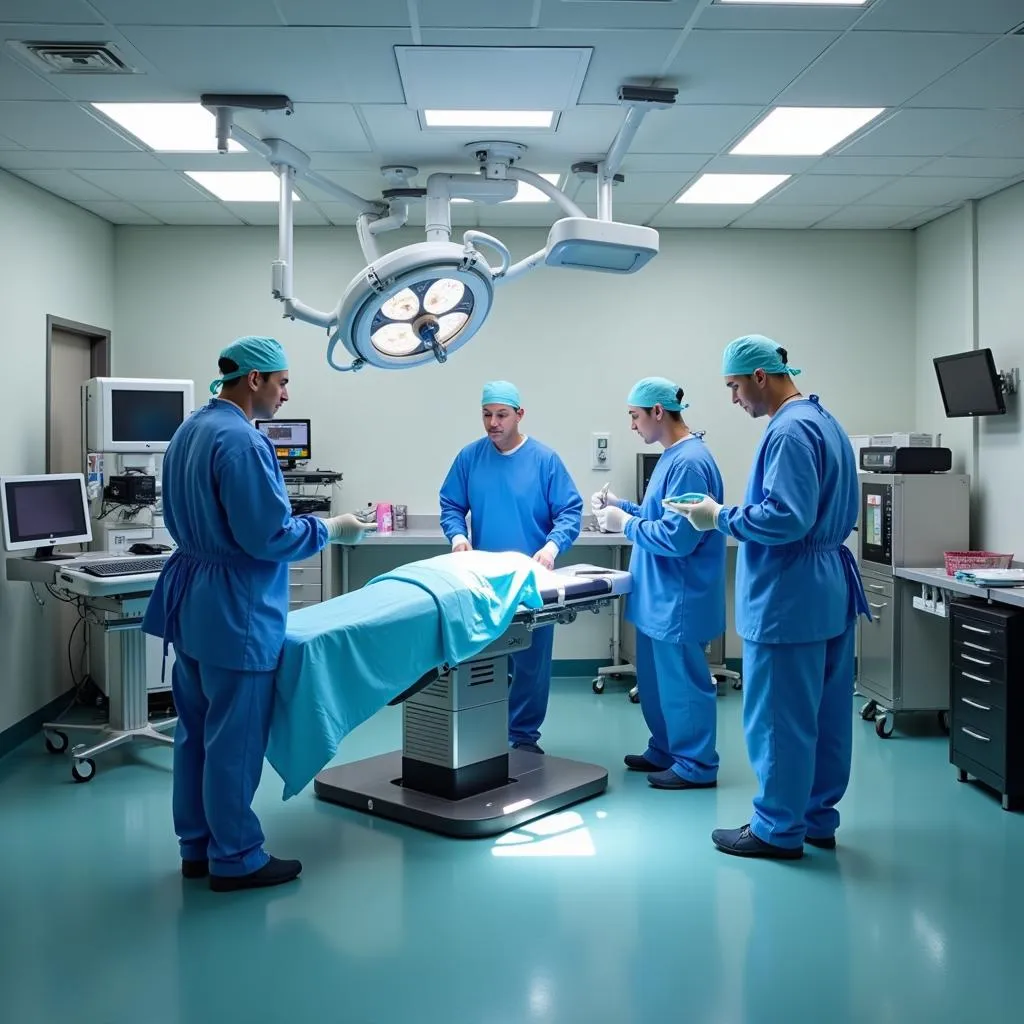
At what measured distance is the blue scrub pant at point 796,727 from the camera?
3.19 metres

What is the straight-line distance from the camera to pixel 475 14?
3113mm

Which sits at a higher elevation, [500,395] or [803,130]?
[803,130]

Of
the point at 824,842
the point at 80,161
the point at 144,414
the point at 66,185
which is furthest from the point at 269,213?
the point at 824,842

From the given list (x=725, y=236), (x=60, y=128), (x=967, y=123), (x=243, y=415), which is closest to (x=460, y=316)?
(x=243, y=415)

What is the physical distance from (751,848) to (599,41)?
2.73m

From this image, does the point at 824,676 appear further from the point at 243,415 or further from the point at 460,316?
the point at 243,415

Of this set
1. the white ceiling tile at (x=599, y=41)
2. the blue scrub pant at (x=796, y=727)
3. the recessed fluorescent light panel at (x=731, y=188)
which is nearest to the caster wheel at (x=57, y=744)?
the blue scrub pant at (x=796, y=727)

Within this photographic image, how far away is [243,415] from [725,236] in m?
3.97

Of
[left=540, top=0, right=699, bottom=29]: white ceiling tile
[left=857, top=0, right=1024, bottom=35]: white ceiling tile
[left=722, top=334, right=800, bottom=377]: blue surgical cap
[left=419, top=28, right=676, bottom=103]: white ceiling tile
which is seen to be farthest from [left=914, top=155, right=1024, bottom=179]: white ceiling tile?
[left=540, top=0, right=699, bottom=29]: white ceiling tile

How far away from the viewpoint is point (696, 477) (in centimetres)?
393

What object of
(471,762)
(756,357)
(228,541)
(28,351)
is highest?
(28,351)

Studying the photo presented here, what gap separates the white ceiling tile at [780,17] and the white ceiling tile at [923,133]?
101 cm

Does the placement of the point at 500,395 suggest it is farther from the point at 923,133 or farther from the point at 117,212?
the point at 117,212

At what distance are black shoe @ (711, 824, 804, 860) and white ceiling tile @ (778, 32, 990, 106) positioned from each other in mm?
2674
